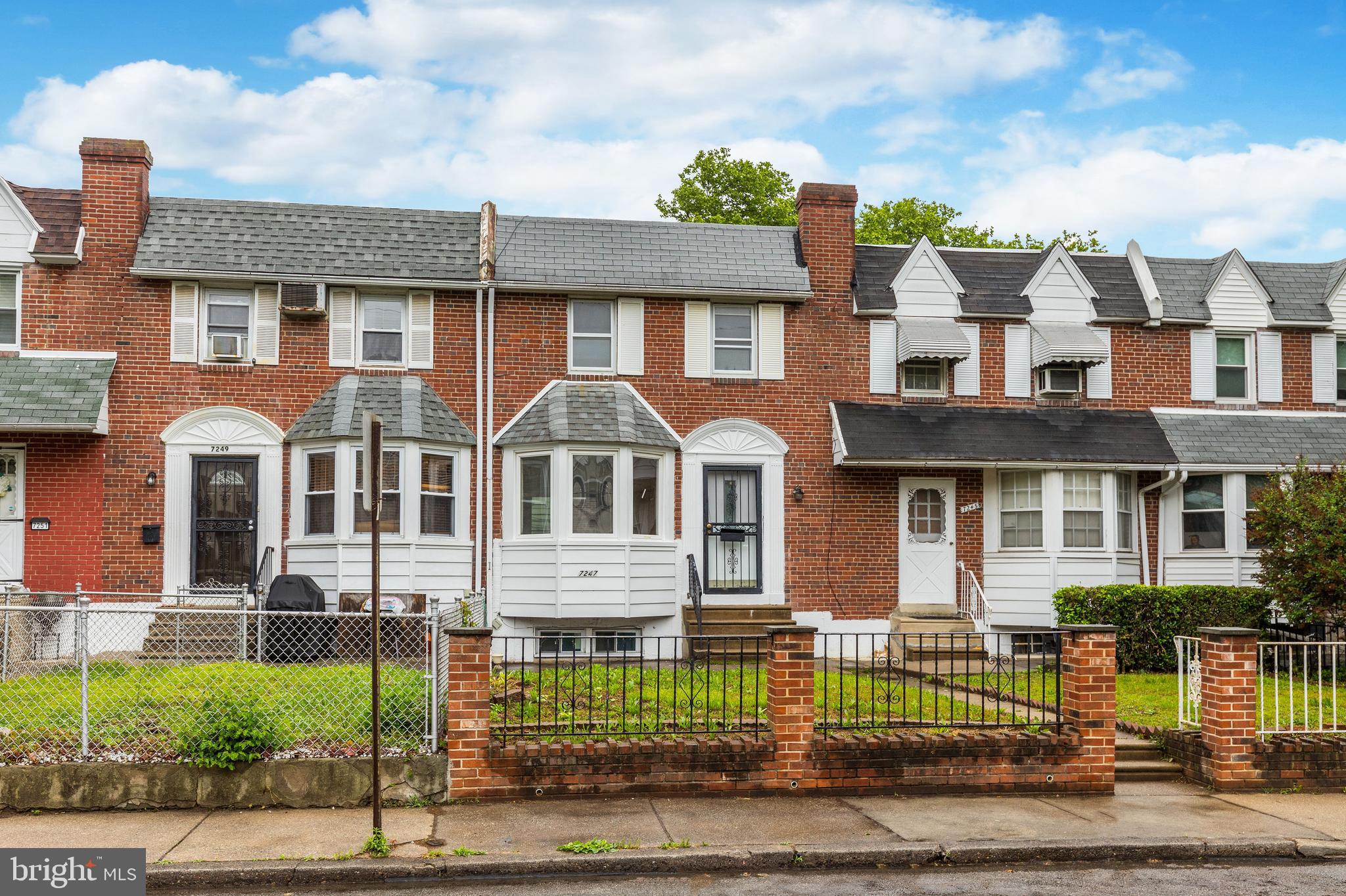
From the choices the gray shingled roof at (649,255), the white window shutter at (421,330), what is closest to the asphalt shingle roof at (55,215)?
the white window shutter at (421,330)

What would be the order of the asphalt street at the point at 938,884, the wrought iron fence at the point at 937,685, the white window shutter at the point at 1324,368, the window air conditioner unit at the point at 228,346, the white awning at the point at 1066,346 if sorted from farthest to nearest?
the white window shutter at the point at 1324,368
the white awning at the point at 1066,346
the window air conditioner unit at the point at 228,346
the wrought iron fence at the point at 937,685
the asphalt street at the point at 938,884

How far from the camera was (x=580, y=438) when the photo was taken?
17.9m

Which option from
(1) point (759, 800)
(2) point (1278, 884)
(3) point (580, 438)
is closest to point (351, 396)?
(3) point (580, 438)

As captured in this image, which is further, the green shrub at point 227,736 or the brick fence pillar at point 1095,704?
the brick fence pillar at point 1095,704

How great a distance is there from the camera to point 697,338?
19.3 metres

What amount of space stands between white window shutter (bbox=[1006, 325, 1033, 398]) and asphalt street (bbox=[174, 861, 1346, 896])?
481 inches

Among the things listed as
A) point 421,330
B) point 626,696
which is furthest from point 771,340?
point 626,696

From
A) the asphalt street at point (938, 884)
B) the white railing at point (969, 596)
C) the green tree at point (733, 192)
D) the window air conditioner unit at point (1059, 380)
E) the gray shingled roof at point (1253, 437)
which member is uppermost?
the green tree at point (733, 192)

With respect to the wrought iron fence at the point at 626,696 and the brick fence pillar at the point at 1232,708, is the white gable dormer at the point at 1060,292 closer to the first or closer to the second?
the wrought iron fence at the point at 626,696

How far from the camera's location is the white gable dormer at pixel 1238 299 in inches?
811

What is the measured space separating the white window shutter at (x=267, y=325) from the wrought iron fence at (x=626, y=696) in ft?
20.1

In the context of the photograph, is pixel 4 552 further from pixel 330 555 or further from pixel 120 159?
pixel 120 159

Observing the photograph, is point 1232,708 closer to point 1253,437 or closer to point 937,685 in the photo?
point 937,685

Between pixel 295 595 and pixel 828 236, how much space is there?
10390 mm
